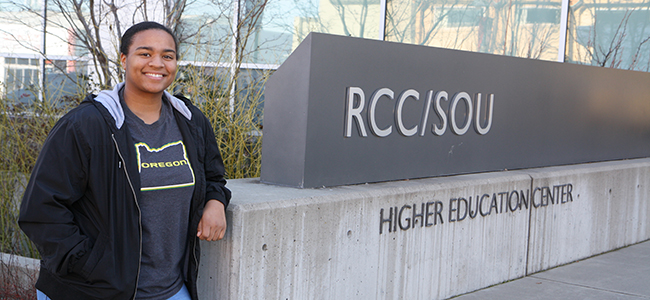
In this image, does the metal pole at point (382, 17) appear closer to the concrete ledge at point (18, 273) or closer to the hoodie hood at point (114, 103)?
the concrete ledge at point (18, 273)

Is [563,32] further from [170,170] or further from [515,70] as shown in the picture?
[170,170]

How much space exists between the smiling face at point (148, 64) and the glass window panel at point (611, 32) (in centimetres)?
843

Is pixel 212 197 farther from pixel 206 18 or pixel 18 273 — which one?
pixel 206 18

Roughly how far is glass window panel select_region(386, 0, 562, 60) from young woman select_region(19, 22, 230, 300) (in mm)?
7434

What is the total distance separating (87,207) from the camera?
2262mm

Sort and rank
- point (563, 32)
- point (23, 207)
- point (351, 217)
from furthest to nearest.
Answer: point (563, 32), point (351, 217), point (23, 207)

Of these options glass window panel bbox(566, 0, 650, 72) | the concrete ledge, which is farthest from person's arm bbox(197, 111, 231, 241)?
glass window panel bbox(566, 0, 650, 72)

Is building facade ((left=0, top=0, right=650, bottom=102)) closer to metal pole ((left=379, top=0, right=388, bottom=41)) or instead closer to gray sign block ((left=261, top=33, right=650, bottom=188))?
metal pole ((left=379, top=0, right=388, bottom=41))

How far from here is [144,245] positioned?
93.8 inches

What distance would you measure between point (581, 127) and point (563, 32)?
3880 mm

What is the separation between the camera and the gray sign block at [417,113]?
12.7 feet

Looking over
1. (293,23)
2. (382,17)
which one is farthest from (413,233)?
(382,17)

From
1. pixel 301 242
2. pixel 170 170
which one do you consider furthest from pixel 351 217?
pixel 170 170

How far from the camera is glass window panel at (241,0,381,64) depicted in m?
8.82
